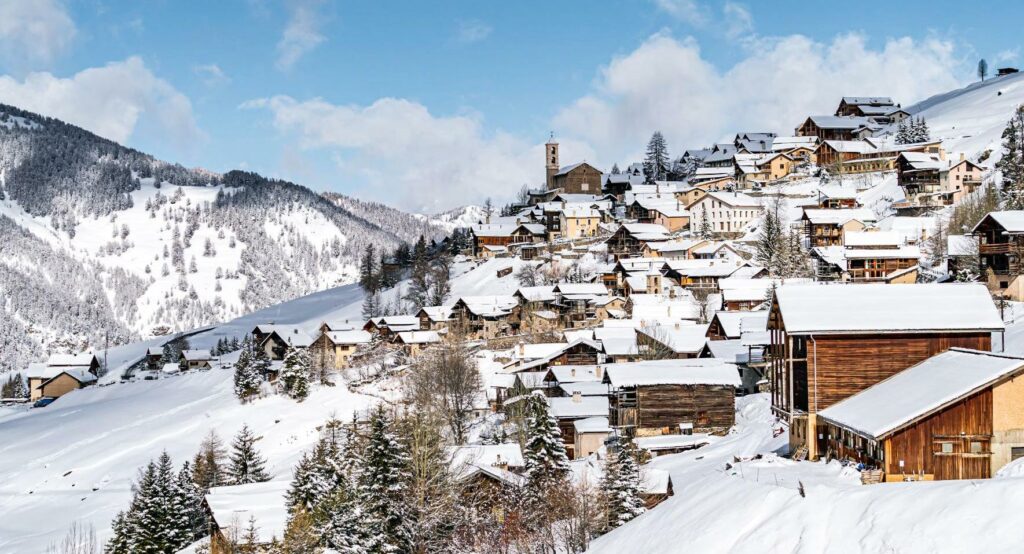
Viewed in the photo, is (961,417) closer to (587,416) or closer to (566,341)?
(587,416)

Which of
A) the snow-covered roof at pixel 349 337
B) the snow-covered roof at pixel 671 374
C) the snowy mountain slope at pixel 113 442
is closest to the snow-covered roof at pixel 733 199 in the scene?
the snow-covered roof at pixel 349 337

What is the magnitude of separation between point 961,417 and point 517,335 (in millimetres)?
60306

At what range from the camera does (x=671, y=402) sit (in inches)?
2110

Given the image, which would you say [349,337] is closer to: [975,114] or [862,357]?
[862,357]

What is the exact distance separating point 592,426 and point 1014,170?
56995mm

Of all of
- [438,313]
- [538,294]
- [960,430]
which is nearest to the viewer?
[960,430]

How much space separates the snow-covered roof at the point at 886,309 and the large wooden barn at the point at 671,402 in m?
19.4

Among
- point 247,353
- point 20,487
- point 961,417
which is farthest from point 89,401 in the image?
point 961,417

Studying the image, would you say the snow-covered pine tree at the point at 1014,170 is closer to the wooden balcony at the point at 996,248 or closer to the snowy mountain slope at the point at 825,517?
the wooden balcony at the point at 996,248

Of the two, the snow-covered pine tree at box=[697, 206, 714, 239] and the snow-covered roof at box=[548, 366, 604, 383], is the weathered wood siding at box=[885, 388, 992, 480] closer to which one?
the snow-covered roof at box=[548, 366, 604, 383]

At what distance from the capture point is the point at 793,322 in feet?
109

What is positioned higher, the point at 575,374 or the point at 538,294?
the point at 538,294

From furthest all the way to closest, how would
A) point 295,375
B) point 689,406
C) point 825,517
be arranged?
point 295,375, point 689,406, point 825,517

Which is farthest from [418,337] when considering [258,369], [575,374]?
[575,374]
